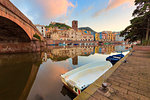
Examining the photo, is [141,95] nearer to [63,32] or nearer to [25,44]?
A: [25,44]

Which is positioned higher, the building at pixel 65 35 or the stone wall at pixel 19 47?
the building at pixel 65 35

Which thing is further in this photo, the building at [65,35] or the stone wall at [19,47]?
the building at [65,35]

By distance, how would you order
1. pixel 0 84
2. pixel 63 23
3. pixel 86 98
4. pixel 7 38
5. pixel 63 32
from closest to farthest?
pixel 86 98 < pixel 0 84 < pixel 7 38 < pixel 63 32 < pixel 63 23

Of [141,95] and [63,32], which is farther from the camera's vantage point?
[63,32]

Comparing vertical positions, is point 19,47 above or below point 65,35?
below

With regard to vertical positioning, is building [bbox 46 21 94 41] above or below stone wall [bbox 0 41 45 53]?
above

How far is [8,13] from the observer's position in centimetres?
861

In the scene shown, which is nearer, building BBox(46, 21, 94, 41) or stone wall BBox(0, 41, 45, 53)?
stone wall BBox(0, 41, 45, 53)

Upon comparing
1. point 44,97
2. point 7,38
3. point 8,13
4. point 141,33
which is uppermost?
point 8,13

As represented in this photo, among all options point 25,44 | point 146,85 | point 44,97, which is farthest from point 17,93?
point 25,44

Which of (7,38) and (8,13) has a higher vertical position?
(8,13)

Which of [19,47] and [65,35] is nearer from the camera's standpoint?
[19,47]

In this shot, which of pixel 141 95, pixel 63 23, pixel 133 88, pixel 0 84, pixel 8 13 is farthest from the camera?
pixel 63 23

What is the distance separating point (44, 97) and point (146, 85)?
519 centimetres
